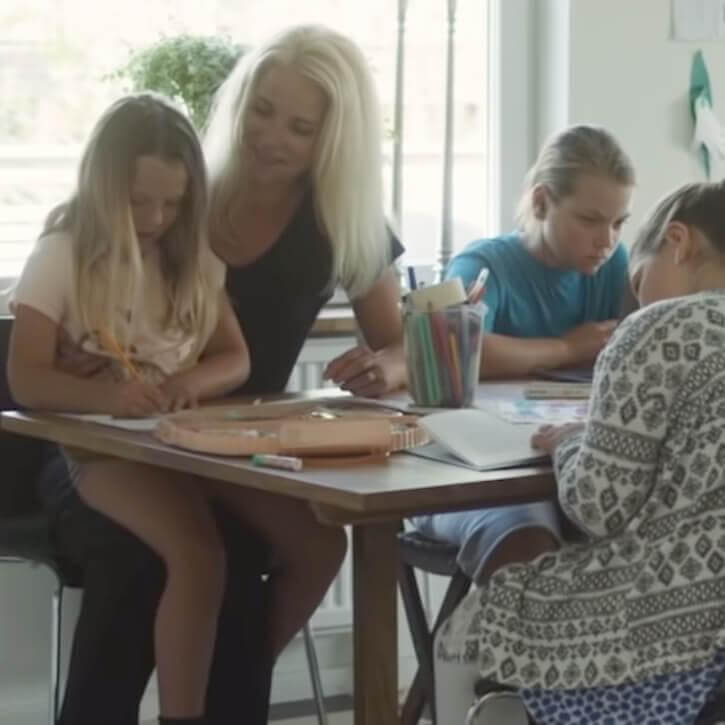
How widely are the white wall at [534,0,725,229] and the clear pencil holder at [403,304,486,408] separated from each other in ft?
3.71

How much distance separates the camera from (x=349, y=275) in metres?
2.25

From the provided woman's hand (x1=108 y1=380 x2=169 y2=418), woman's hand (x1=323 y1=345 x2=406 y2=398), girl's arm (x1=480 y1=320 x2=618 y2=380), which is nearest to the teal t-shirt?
girl's arm (x1=480 y1=320 x2=618 y2=380)

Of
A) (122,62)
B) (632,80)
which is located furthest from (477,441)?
(632,80)

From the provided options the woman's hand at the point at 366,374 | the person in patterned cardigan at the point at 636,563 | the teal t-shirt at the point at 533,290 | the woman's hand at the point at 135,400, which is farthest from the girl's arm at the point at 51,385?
the teal t-shirt at the point at 533,290

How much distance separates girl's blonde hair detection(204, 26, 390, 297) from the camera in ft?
7.11

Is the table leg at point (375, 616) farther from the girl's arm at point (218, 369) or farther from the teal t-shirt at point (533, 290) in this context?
the teal t-shirt at point (533, 290)

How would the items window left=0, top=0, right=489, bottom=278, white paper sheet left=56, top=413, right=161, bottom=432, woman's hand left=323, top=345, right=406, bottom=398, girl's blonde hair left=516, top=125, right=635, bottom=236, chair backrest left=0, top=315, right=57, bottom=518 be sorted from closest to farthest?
white paper sheet left=56, top=413, right=161, bottom=432 → woman's hand left=323, top=345, right=406, bottom=398 → chair backrest left=0, top=315, right=57, bottom=518 → girl's blonde hair left=516, top=125, right=635, bottom=236 → window left=0, top=0, right=489, bottom=278

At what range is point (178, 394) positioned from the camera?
6.32 feet

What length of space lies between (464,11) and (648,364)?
1686 millimetres

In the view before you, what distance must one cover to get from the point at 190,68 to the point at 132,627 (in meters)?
1.07

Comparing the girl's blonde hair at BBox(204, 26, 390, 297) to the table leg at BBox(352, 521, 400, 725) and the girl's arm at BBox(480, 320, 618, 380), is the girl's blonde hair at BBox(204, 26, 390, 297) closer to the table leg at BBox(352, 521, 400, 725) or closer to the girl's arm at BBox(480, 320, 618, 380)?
the girl's arm at BBox(480, 320, 618, 380)

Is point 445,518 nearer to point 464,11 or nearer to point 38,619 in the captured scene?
point 38,619

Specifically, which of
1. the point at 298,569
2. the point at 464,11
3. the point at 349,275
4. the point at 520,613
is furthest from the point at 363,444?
the point at 464,11

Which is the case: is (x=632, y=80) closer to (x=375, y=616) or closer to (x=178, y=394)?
(x=178, y=394)
